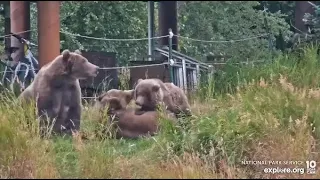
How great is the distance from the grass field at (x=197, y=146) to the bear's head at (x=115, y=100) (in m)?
0.98

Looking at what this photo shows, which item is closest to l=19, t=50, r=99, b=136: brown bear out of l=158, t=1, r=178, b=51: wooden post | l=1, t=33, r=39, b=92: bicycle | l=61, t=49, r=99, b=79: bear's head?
l=61, t=49, r=99, b=79: bear's head

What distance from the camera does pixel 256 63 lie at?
35.7 ft

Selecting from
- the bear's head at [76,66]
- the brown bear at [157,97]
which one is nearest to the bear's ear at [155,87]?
the brown bear at [157,97]

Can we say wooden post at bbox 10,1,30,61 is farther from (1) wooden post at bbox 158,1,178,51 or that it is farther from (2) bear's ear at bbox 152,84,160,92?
(2) bear's ear at bbox 152,84,160,92

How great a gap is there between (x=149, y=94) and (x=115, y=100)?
41 cm

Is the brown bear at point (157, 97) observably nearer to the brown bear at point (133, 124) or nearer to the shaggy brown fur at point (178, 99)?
the shaggy brown fur at point (178, 99)

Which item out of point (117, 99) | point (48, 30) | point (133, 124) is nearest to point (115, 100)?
point (117, 99)

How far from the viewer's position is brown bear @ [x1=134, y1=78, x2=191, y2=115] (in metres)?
8.16

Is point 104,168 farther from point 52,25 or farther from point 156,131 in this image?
point 52,25

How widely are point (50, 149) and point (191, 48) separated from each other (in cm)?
1422

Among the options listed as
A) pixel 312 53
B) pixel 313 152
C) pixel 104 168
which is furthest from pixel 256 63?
pixel 104 168

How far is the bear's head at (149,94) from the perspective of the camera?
8.14 m

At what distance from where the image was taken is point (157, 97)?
8.18 metres

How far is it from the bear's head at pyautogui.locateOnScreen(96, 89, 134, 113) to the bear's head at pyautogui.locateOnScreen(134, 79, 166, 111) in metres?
0.17
